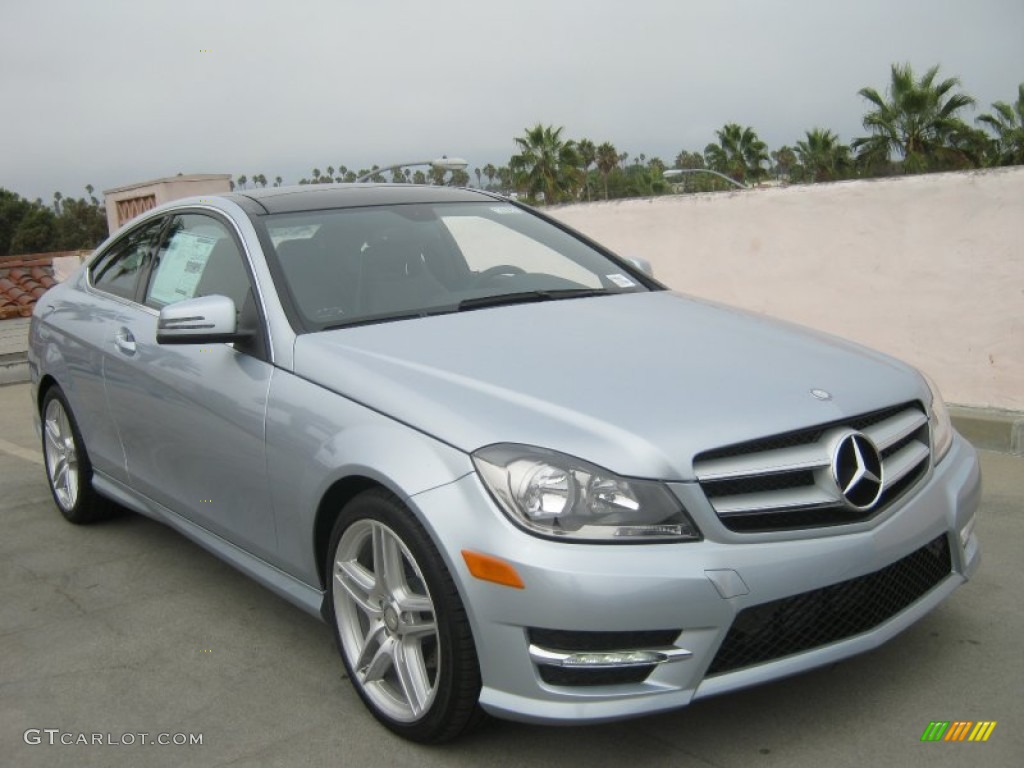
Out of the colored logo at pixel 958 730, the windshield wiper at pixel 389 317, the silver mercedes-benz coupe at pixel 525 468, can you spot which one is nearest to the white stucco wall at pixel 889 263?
the silver mercedes-benz coupe at pixel 525 468

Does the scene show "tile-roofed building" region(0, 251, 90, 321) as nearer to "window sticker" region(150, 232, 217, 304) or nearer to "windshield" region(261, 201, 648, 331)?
"window sticker" region(150, 232, 217, 304)

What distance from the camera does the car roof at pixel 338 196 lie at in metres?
4.11

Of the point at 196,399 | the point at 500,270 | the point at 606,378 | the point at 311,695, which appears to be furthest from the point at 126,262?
→ the point at 606,378

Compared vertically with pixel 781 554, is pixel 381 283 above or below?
above

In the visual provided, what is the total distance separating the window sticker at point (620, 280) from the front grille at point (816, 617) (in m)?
1.67

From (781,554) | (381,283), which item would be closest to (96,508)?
(381,283)

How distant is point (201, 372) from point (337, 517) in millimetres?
935

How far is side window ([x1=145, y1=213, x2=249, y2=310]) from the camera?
390 centimetres

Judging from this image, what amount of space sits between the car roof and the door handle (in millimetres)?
680

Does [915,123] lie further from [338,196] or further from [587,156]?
[338,196]

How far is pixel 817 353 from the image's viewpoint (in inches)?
128

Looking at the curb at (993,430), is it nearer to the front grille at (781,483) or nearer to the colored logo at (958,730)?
the colored logo at (958,730)

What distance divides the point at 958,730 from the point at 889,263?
4670 millimetres

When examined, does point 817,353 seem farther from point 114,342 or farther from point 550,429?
point 114,342
